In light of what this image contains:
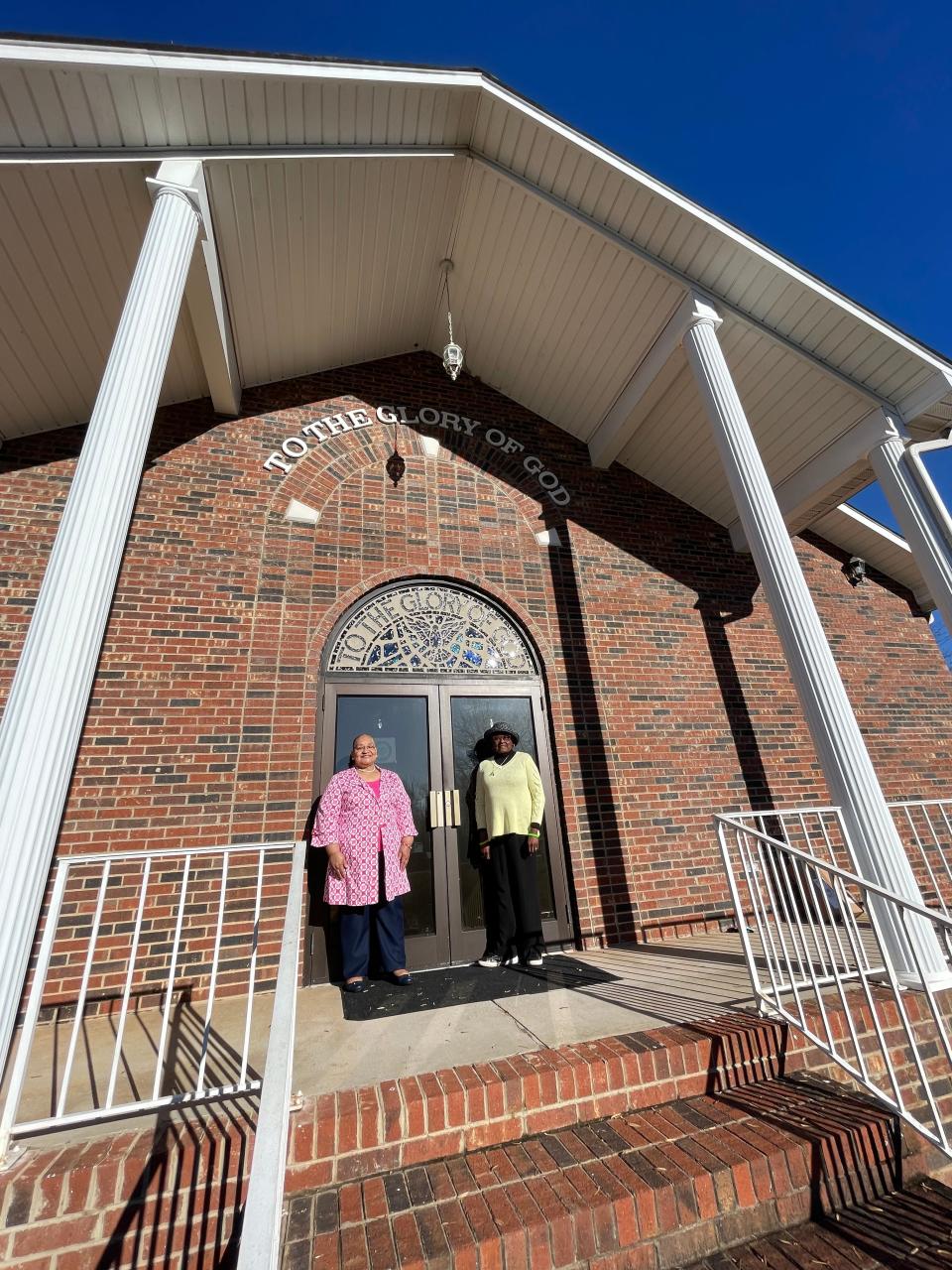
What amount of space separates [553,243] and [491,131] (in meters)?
0.91

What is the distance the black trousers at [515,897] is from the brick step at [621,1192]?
150cm

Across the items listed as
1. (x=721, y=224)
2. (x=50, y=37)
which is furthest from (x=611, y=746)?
(x=50, y=37)

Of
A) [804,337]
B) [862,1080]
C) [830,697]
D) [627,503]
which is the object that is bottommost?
[862,1080]

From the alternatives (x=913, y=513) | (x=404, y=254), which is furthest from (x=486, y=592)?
(x=913, y=513)

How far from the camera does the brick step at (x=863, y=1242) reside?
5.85 ft

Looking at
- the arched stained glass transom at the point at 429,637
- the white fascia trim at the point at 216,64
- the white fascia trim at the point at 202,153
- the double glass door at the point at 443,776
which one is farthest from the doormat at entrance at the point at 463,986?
the white fascia trim at the point at 216,64

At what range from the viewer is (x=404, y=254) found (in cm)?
502

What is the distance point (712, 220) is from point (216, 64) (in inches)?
138

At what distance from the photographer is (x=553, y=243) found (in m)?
4.86

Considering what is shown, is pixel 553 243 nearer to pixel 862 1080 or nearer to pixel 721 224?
pixel 721 224

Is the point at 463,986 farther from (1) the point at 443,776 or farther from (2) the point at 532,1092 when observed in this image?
(1) the point at 443,776

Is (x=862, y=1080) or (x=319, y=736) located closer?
(x=862, y=1080)

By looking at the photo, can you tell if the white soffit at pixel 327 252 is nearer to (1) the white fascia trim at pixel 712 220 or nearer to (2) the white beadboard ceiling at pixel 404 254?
(2) the white beadboard ceiling at pixel 404 254

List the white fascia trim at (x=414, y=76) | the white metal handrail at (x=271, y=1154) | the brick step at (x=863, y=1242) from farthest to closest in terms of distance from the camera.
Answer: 1. the white fascia trim at (x=414, y=76)
2. the brick step at (x=863, y=1242)
3. the white metal handrail at (x=271, y=1154)
